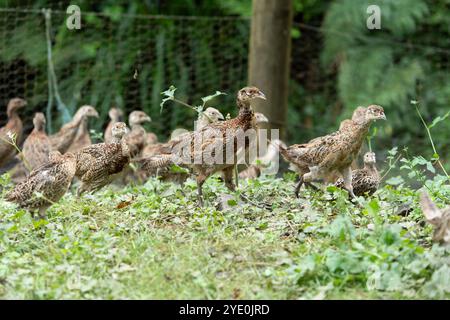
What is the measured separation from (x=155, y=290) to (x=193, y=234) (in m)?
0.91

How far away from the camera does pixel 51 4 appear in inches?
513

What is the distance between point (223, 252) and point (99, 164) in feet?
9.69

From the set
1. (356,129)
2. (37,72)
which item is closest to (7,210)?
(356,129)

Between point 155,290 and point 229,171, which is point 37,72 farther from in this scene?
point 155,290

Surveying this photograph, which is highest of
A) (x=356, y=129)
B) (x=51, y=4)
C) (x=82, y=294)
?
(x=51, y=4)

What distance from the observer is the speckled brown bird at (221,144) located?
7.60 metres

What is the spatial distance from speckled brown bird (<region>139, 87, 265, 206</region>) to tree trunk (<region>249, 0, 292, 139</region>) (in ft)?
9.46

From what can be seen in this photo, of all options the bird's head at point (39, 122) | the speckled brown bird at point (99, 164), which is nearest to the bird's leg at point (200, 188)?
the speckled brown bird at point (99, 164)

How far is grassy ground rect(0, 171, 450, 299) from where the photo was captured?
546 cm

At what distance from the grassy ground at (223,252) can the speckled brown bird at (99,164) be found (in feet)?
4.36

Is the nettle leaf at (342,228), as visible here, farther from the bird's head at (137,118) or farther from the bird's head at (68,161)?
the bird's head at (137,118)
